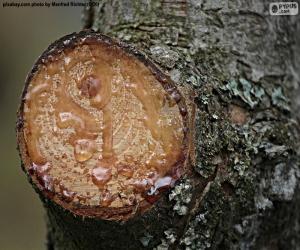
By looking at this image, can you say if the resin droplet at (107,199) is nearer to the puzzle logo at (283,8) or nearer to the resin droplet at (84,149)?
the resin droplet at (84,149)

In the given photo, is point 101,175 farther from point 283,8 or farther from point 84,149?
point 283,8

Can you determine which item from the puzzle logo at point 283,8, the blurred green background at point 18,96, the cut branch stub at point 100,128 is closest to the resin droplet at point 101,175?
the cut branch stub at point 100,128

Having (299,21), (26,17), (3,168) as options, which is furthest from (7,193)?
(299,21)

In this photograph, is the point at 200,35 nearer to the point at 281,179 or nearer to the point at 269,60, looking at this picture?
the point at 269,60

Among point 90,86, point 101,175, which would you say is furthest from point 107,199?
point 90,86

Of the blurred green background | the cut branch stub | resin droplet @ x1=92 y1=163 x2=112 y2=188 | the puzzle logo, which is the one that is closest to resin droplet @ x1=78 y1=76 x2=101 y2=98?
the cut branch stub

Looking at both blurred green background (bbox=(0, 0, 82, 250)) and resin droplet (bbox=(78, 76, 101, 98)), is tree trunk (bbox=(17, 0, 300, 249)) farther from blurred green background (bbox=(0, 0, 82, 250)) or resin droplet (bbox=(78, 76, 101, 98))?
blurred green background (bbox=(0, 0, 82, 250))
